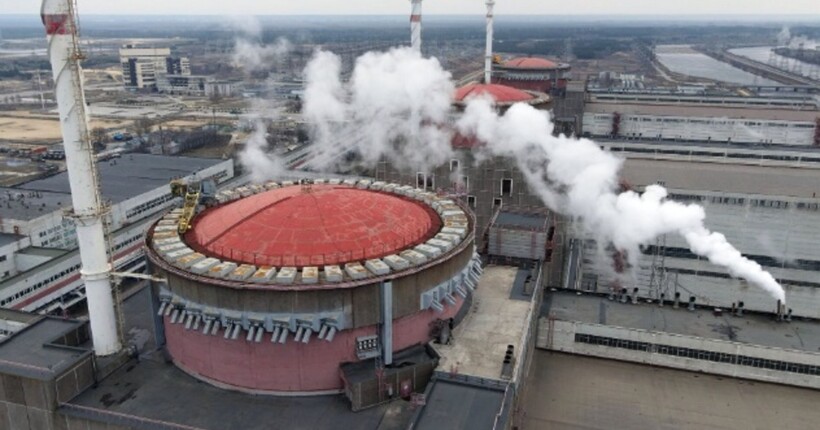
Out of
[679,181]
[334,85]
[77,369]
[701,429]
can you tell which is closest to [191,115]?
[334,85]

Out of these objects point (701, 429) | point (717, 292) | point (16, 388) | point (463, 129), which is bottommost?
point (717, 292)

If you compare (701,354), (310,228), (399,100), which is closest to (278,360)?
(310,228)

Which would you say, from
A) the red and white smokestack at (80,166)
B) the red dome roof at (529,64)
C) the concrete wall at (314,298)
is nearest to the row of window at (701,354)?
the concrete wall at (314,298)

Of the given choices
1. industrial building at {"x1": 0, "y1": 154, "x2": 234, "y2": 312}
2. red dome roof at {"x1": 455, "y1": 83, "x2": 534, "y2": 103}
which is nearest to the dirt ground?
industrial building at {"x1": 0, "y1": 154, "x2": 234, "y2": 312}

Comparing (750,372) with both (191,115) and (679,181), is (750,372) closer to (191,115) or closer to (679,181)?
(679,181)

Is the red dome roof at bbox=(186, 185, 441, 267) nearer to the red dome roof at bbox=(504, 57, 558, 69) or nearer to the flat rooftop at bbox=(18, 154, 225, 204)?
the flat rooftop at bbox=(18, 154, 225, 204)

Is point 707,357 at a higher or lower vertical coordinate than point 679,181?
lower
